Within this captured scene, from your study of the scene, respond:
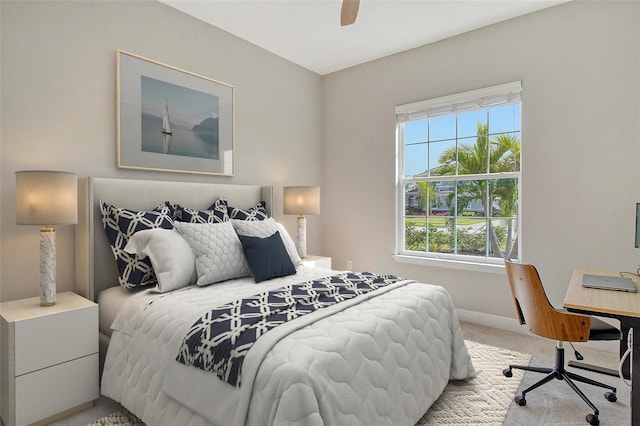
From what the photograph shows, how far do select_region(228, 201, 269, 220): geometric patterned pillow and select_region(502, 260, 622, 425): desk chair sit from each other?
204 centimetres

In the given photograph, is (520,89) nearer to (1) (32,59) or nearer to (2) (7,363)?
(1) (32,59)

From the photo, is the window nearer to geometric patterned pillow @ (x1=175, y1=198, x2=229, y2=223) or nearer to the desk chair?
the desk chair

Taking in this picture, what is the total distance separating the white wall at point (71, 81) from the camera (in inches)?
87.9

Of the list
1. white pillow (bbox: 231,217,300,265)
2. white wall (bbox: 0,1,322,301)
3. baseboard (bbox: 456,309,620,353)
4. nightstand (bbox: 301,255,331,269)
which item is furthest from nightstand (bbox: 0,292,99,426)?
baseboard (bbox: 456,309,620,353)

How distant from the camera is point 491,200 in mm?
3418

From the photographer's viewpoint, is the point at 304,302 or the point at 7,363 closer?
the point at 7,363

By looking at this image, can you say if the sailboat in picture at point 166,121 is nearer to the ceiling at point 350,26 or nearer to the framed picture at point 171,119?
the framed picture at point 171,119

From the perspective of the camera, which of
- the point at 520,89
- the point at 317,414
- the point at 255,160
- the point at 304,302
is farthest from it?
the point at 255,160

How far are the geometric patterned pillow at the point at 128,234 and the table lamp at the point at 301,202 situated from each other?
1.42m

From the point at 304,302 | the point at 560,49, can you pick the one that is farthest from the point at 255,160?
the point at 560,49

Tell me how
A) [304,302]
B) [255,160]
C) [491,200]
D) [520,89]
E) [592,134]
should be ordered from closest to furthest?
[304,302] → [592,134] → [520,89] → [491,200] → [255,160]

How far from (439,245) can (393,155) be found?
109 cm

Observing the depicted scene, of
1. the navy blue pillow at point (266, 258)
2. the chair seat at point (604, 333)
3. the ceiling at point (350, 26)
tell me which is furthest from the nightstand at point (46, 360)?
the chair seat at point (604, 333)

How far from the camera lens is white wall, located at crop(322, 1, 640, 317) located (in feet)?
8.96
